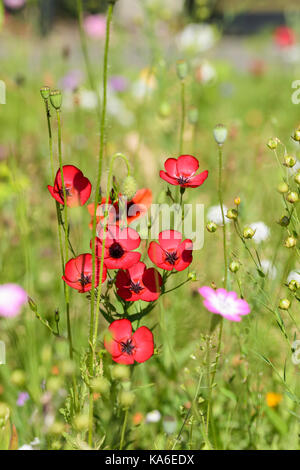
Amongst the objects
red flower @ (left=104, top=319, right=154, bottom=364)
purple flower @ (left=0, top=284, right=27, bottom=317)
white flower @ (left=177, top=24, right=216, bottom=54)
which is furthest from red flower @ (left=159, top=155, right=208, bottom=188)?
white flower @ (left=177, top=24, right=216, bottom=54)

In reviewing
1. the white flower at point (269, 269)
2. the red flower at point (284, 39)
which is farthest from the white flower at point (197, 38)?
the white flower at point (269, 269)

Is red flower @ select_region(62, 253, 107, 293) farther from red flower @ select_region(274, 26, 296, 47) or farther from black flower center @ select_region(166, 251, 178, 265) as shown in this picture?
red flower @ select_region(274, 26, 296, 47)

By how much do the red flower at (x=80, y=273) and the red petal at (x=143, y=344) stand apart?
0.09m

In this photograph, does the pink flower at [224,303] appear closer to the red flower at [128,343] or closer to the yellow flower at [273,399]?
the red flower at [128,343]

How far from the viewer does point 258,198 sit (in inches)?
71.1

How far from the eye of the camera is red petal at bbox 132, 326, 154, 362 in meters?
0.68

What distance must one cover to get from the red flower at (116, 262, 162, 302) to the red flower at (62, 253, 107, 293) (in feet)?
0.09

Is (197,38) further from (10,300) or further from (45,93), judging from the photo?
(45,93)

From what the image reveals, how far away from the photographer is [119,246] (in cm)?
68

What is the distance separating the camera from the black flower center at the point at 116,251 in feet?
2.24

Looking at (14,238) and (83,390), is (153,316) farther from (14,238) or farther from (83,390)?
(83,390)

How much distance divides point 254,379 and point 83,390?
406 mm

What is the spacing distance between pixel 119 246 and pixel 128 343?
5.1 inches
